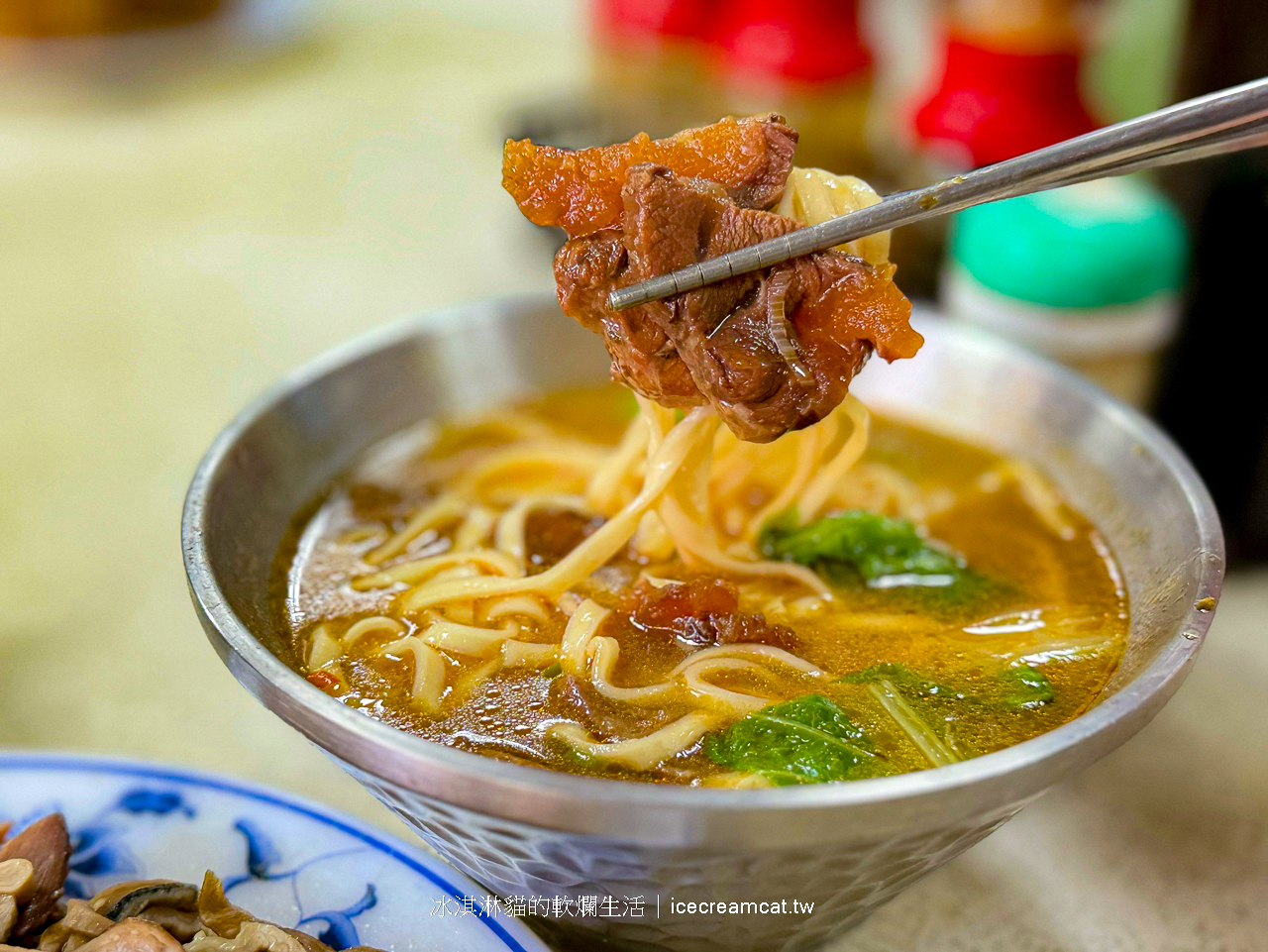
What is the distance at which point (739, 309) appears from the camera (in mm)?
1737

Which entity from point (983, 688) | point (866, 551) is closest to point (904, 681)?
point (983, 688)

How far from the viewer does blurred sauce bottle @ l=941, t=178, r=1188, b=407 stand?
297 centimetres

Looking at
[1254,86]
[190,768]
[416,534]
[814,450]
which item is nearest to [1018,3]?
[814,450]

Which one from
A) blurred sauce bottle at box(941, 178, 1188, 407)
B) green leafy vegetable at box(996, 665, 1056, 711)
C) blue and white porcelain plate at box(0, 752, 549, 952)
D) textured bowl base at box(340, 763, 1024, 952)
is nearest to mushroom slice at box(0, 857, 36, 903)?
blue and white porcelain plate at box(0, 752, 549, 952)

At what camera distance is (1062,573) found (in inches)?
84.9

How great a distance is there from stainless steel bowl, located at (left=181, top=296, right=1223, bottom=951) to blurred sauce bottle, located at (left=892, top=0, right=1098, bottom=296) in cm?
141

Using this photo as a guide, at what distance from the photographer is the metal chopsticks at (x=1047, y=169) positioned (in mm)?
1456

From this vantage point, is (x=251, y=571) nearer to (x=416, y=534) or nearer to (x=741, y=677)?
(x=416, y=534)

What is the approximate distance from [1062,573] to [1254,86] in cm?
101

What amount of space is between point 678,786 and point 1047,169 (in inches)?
39.3

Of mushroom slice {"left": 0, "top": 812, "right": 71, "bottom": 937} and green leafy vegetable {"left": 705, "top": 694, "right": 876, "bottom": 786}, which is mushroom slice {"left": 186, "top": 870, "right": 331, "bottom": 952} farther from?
green leafy vegetable {"left": 705, "top": 694, "right": 876, "bottom": 786}

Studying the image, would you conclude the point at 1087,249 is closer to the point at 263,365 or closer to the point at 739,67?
the point at 739,67

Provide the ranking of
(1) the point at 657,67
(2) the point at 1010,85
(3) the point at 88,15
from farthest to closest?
(3) the point at 88,15
(1) the point at 657,67
(2) the point at 1010,85

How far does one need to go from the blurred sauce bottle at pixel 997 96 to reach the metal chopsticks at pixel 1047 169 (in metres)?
2.25
